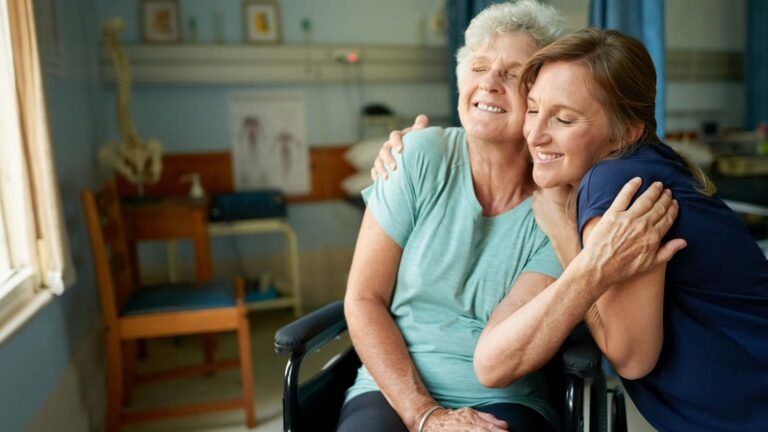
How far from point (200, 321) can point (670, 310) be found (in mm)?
1747

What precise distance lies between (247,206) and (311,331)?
1.96 meters

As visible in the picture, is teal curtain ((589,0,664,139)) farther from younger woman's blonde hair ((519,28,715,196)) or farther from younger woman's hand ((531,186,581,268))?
younger woman's blonde hair ((519,28,715,196))

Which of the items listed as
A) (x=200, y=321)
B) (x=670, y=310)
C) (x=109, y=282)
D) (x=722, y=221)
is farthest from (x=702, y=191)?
(x=109, y=282)

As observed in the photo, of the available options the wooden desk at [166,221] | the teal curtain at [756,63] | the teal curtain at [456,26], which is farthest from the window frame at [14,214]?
the teal curtain at [756,63]

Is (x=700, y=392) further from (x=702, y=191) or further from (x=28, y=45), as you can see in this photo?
(x=28, y=45)

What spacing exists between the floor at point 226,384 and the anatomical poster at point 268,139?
0.83m

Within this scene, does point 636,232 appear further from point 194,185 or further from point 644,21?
point 194,185

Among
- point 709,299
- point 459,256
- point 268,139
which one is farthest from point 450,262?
point 268,139

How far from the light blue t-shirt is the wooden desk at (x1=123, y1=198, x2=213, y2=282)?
1.59 m

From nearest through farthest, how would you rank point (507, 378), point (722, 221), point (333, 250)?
1. point (722, 221)
2. point (507, 378)
3. point (333, 250)

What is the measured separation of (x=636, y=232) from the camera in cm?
92

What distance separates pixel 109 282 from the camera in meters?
2.17

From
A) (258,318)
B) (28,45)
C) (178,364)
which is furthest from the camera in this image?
(258,318)

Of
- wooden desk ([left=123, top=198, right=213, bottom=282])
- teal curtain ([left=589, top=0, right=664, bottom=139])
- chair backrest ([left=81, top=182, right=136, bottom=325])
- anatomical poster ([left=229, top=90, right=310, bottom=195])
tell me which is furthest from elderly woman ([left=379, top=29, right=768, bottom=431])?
anatomical poster ([left=229, top=90, right=310, bottom=195])
